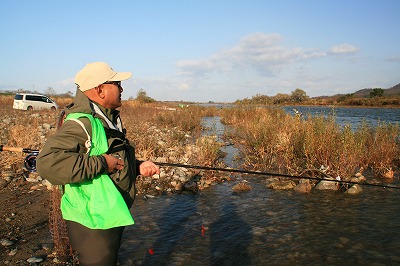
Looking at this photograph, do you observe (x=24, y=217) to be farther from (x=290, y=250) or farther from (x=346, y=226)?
(x=346, y=226)

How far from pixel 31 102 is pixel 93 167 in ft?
92.1

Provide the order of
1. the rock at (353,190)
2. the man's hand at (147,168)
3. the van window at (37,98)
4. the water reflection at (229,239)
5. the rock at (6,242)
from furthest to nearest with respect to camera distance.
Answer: the van window at (37,98), the rock at (353,190), the water reflection at (229,239), the rock at (6,242), the man's hand at (147,168)

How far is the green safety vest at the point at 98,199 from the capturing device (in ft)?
6.93

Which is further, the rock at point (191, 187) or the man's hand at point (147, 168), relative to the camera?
the rock at point (191, 187)

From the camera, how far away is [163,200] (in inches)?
266

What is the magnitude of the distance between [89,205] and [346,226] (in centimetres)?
494

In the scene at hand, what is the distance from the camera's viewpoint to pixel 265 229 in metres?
5.43

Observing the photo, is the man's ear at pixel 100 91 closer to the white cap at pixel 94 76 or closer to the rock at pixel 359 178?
the white cap at pixel 94 76

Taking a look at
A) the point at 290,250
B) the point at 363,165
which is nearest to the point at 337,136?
the point at 363,165

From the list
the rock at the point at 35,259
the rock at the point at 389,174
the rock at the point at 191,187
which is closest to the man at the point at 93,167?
the rock at the point at 35,259

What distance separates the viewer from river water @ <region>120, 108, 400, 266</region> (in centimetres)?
448

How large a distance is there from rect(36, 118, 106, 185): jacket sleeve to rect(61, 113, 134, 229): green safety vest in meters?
0.10

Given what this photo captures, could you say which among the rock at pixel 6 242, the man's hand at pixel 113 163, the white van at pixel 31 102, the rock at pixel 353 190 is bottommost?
the rock at pixel 353 190

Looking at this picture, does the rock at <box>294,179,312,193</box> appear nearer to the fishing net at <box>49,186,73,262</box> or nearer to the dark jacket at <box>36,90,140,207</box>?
the fishing net at <box>49,186,73,262</box>
